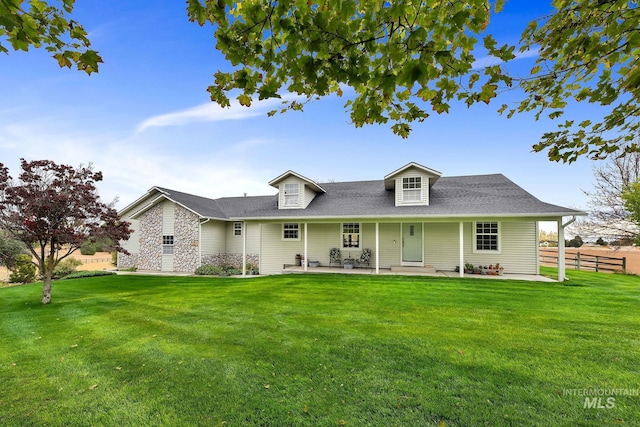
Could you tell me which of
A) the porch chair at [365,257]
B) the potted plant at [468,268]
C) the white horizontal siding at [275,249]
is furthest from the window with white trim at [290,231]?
the potted plant at [468,268]

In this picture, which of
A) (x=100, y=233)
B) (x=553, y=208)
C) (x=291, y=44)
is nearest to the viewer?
(x=291, y=44)

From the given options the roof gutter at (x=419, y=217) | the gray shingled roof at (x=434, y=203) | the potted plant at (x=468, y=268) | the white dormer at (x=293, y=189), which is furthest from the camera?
the white dormer at (x=293, y=189)

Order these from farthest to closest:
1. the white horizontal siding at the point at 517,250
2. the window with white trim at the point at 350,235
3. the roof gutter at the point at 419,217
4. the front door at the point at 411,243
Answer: the window with white trim at the point at 350,235 → the front door at the point at 411,243 → the white horizontal siding at the point at 517,250 → the roof gutter at the point at 419,217

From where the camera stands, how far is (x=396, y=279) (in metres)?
11.2

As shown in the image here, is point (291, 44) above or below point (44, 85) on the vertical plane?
below

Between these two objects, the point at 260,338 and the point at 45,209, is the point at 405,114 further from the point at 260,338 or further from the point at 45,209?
the point at 45,209

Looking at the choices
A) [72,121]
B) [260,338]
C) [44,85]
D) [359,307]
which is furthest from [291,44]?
[72,121]

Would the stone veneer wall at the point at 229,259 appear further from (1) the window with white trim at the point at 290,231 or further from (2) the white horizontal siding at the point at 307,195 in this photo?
(2) the white horizontal siding at the point at 307,195

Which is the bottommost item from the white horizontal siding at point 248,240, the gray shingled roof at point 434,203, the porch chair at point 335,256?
the porch chair at point 335,256

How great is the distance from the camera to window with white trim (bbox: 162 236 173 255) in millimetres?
16425

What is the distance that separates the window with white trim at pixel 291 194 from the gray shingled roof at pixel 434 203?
2.29 ft

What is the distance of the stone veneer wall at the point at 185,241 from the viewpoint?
15805 millimetres

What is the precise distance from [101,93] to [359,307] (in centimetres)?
1429

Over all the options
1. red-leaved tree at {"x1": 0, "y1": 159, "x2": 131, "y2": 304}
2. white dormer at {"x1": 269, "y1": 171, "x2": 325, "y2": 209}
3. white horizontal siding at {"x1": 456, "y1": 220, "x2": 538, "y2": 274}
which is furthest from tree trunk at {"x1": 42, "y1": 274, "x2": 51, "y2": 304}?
white horizontal siding at {"x1": 456, "y1": 220, "x2": 538, "y2": 274}
